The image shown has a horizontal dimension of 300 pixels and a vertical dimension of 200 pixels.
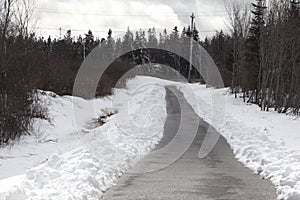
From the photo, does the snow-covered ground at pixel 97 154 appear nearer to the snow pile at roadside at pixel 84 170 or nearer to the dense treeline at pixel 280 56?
the snow pile at roadside at pixel 84 170

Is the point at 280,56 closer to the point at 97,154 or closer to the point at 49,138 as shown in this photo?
the point at 49,138

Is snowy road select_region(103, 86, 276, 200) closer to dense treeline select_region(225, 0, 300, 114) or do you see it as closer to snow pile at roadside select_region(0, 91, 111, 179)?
snow pile at roadside select_region(0, 91, 111, 179)

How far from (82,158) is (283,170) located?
4.18 meters

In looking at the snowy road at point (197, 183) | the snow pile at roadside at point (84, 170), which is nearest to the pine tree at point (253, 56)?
the snow pile at roadside at point (84, 170)

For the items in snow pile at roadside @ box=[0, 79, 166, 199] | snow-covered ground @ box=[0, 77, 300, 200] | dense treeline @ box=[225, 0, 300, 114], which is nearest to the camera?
snow pile at roadside @ box=[0, 79, 166, 199]

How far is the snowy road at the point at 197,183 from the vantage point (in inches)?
289

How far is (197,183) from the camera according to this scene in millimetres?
8312

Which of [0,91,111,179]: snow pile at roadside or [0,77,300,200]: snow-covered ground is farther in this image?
[0,91,111,179]: snow pile at roadside

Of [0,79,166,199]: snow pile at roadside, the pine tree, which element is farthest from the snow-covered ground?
the pine tree

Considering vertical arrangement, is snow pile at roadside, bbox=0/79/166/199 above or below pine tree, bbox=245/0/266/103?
below

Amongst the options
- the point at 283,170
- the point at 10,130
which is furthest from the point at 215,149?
A: the point at 10,130

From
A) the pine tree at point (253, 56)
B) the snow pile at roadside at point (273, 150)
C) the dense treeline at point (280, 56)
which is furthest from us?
the pine tree at point (253, 56)

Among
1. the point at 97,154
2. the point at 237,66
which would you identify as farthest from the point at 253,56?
the point at 97,154

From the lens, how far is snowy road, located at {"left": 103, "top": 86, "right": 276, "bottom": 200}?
733 cm
